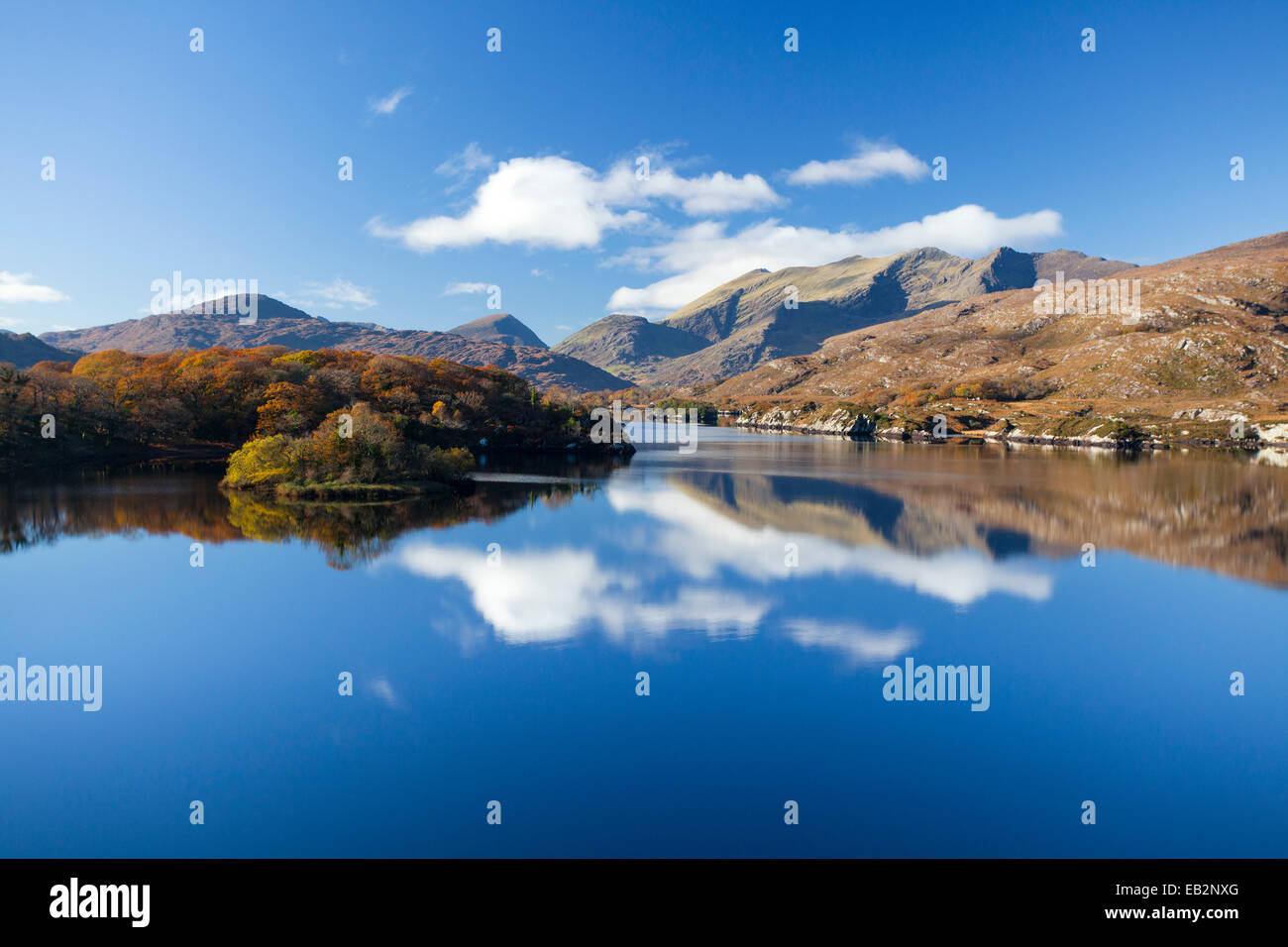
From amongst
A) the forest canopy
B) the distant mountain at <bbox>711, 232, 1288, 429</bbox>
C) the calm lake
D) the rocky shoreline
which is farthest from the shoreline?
the calm lake

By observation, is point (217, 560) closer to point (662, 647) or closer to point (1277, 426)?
point (662, 647)

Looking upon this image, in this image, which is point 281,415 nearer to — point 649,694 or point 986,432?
point 649,694

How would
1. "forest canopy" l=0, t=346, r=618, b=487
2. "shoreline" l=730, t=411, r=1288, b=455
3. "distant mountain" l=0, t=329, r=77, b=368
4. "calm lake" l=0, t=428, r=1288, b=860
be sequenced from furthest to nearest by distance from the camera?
1. "distant mountain" l=0, t=329, r=77, b=368
2. "shoreline" l=730, t=411, r=1288, b=455
3. "forest canopy" l=0, t=346, r=618, b=487
4. "calm lake" l=0, t=428, r=1288, b=860

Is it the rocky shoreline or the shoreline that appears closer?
the shoreline

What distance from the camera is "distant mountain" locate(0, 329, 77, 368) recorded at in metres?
162

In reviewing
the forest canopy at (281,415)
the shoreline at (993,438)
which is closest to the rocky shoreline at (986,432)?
the shoreline at (993,438)

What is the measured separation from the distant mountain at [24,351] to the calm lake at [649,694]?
178 metres

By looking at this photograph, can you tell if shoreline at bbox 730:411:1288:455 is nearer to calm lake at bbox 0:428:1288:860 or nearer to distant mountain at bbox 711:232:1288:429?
distant mountain at bbox 711:232:1288:429

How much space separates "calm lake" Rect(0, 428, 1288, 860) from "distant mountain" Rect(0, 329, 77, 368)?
17818cm

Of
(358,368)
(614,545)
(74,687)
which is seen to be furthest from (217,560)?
(358,368)

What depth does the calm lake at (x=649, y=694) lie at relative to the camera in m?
11.1

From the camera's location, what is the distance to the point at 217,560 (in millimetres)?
27484
